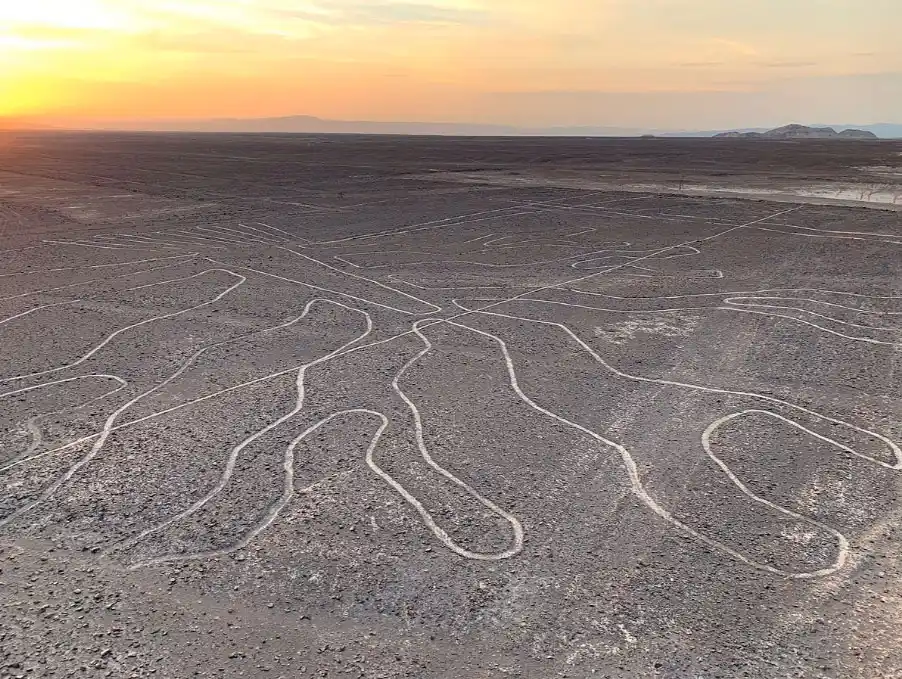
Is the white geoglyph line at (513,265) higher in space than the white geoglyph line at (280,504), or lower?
higher

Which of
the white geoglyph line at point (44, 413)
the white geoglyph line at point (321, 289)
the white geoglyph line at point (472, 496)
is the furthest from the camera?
the white geoglyph line at point (321, 289)

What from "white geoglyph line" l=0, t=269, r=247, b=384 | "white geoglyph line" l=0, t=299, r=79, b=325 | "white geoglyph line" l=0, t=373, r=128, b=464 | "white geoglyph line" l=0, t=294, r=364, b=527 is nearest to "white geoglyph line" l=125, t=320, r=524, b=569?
"white geoglyph line" l=0, t=294, r=364, b=527

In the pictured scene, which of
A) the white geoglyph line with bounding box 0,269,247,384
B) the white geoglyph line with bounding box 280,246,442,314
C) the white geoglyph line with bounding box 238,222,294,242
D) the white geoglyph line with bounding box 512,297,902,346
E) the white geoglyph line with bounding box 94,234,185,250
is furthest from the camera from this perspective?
the white geoglyph line with bounding box 238,222,294,242

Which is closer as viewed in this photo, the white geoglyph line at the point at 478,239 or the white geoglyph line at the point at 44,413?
the white geoglyph line at the point at 44,413

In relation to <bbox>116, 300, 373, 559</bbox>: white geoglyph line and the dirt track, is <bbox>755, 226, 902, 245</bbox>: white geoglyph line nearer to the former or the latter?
the dirt track

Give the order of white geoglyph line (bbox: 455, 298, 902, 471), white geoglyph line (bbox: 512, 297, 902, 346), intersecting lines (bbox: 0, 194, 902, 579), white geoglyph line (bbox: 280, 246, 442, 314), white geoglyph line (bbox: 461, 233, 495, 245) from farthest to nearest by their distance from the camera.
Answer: white geoglyph line (bbox: 461, 233, 495, 245), white geoglyph line (bbox: 280, 246, 442, 314), white geoglyph line (bbox: 512, 297, 902, 346), white geoglyph line (bbox: 455, 298, 902, 471), intersecting lines (bbox: 0, 194, 902, 579)

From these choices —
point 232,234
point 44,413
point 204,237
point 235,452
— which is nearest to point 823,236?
point 232,234

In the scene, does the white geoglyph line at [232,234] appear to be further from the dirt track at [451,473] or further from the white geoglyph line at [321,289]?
the dirt track at [451,473]

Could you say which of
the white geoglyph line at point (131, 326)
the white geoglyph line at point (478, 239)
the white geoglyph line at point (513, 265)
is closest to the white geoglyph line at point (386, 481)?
the white geoglyph line at point (131, 326)

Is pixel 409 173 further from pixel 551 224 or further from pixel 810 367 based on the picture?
pixel 810 367

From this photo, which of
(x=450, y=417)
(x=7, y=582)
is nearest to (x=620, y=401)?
(x=450, y=417)
